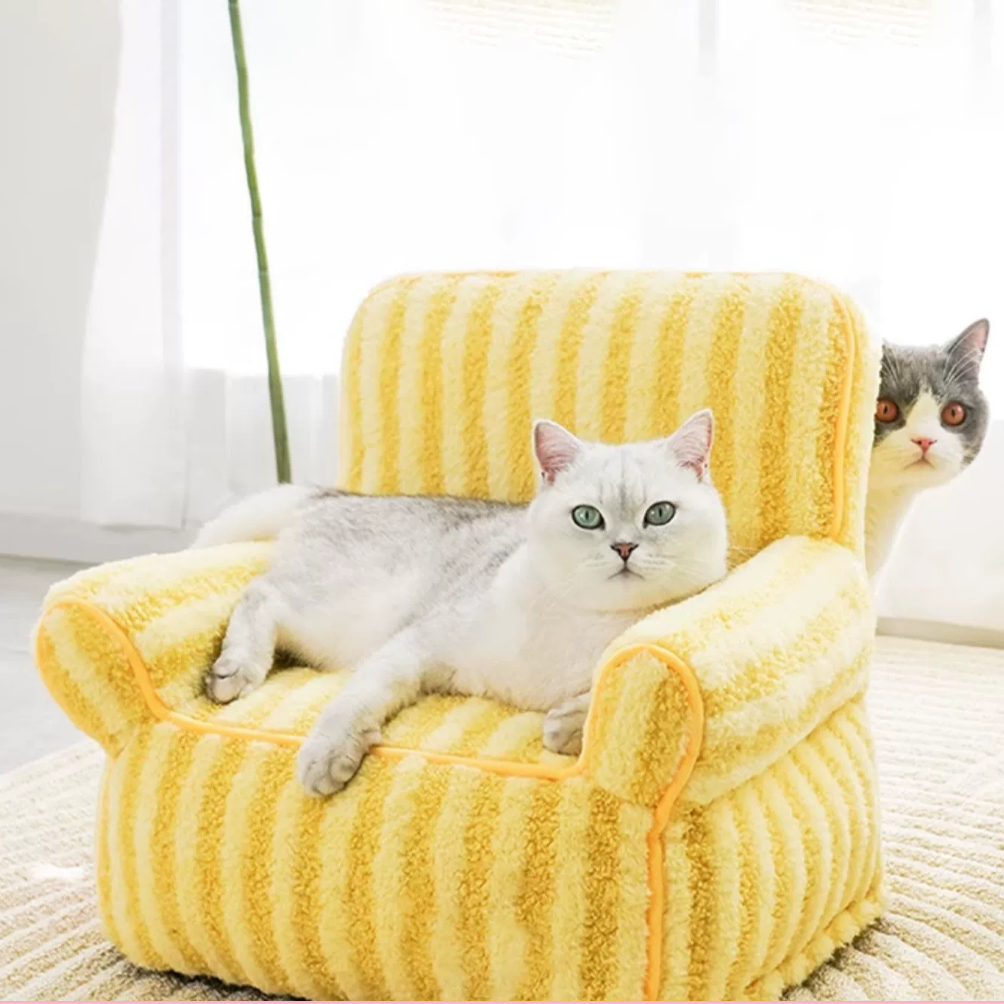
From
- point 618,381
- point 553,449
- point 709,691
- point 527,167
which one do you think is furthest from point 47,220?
point 709,691

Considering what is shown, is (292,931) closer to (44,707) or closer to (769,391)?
(769,391)

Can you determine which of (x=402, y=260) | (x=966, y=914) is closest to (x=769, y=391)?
(x=966, y=914)

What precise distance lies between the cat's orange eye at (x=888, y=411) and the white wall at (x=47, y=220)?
2141mm

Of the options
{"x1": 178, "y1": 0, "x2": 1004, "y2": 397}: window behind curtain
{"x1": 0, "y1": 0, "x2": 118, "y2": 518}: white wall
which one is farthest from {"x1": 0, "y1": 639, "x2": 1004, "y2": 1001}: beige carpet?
{"x1": 0, "y1": 0, "x2": 118, "y2": 518}: white wall

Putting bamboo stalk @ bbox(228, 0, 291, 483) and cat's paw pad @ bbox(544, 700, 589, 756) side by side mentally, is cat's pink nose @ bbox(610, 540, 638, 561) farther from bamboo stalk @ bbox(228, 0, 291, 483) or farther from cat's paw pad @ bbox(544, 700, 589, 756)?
bamboo stalk @ bbox(228, 0, 291, 483)

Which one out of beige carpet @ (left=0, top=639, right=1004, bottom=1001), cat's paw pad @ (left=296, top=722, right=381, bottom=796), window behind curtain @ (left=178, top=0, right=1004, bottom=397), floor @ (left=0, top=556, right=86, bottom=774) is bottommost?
floor @ (left=0, top=556, right=86, bottom=774)

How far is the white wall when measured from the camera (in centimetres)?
353

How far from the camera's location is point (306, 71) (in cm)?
325

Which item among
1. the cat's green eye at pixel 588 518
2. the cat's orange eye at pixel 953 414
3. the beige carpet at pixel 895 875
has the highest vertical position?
the cat's green eye at pixel 588 518

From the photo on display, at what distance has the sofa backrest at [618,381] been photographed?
5.48 feet

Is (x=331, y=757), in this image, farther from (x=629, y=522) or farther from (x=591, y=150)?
(x=591, y=150)

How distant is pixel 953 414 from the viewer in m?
2.12

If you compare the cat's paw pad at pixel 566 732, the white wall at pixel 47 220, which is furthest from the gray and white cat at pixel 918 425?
the white wall at pixel 47 220

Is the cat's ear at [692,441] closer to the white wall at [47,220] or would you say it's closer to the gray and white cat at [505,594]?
the gray and white cat at [505,594]
